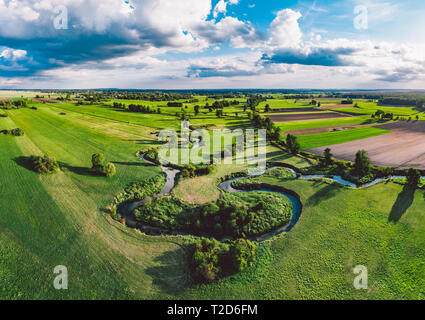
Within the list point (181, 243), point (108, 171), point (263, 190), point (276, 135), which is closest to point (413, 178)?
point (263, 190)

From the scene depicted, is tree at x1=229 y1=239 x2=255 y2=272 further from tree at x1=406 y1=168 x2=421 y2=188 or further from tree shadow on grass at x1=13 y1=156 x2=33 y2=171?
tree shadow on grass at x1=13 y1=156 x2=33 y2=171

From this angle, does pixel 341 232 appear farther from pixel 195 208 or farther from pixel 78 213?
pixel 78 213

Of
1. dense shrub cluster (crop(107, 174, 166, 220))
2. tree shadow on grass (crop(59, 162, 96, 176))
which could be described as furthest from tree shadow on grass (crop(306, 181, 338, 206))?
tree shadow on grass (crop(59, 162, 96, 176))

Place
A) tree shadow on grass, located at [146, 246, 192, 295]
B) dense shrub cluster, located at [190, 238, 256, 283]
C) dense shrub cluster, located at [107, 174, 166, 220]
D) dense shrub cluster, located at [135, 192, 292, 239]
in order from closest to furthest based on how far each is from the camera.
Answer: tree shadow on grass, located at [146, 246, 192, 295] → dense shrub cluster, located at [190, 238, 256, 283] → dense shrub cluster, located at [135, 192, 292, 239] → dense shrub cluster, located at [107, 174, 166, 220]

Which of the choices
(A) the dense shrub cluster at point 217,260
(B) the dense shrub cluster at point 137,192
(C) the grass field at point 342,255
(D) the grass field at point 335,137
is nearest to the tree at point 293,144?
(D) the grass field at point 335,137

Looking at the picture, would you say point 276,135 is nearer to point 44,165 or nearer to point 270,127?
point 270,127

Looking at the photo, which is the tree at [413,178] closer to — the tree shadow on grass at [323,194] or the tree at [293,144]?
the tree shadow on grass at [323,194]
